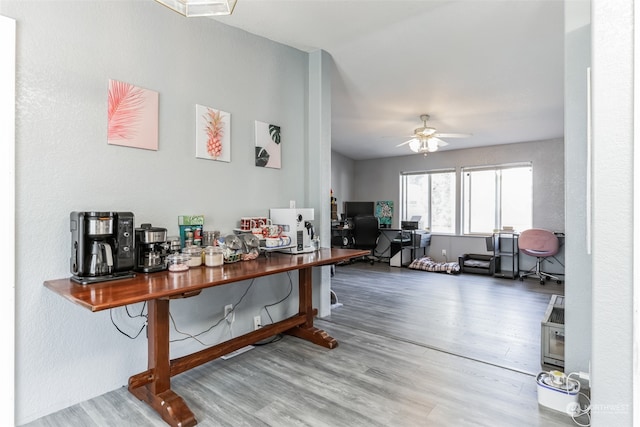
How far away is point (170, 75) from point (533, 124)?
16.5ft

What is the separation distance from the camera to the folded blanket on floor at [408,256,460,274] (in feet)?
19.1

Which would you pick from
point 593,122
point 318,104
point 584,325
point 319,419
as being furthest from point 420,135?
point 319,419

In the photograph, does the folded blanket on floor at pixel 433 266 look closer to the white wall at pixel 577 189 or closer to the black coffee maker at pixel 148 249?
the white wall at pixel 577 189

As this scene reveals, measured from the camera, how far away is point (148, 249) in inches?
76.9

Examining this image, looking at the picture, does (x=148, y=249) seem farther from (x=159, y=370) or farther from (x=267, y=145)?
(x=267, y=145)

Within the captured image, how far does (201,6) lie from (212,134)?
1132 millimetres

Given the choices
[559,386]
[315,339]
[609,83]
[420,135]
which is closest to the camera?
[609,83]

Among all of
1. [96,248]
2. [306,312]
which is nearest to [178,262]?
[96,248]

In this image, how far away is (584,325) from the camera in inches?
76.9

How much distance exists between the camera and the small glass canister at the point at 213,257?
6.97ft

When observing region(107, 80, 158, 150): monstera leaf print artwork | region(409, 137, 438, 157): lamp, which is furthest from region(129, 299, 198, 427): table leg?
region(409, 137, 438, 157): lamp

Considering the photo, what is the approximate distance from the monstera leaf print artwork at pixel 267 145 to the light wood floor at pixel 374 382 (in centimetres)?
163

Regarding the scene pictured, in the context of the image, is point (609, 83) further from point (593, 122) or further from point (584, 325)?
point (584, 325)

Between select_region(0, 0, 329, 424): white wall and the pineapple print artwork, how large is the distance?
0.22ft
